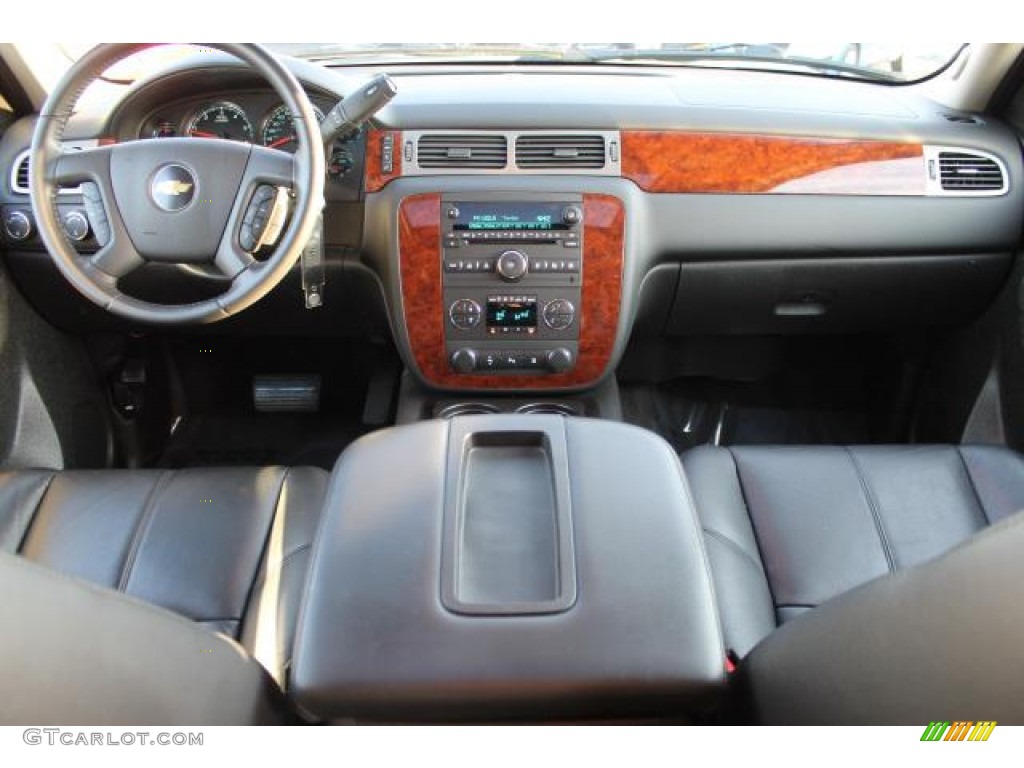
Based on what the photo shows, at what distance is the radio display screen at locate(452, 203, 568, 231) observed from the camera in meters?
1.87

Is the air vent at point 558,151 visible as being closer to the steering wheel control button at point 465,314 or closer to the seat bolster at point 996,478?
the steering wheel control button at point 465,314

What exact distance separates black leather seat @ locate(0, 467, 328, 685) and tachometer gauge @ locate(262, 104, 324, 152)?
2.60 ft

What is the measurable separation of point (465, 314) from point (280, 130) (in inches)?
24.9

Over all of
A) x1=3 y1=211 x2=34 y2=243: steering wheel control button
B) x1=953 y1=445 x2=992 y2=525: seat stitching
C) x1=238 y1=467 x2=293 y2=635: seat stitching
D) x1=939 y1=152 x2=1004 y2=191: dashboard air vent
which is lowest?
x1=238 y1=467 x2=293 y2=635: seat stitching

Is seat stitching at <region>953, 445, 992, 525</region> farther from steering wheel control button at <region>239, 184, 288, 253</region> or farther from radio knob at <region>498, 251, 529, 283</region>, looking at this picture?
steering wheel control button at <region>239, 184, 288, 253</region>

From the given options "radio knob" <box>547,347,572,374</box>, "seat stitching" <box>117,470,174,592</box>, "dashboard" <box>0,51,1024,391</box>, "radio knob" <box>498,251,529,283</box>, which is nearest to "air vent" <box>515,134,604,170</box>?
"dashboard" <box>0,51,1024,391</box>

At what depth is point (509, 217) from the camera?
188 centimetres

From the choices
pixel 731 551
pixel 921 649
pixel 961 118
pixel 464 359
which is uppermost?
pixel 961 118

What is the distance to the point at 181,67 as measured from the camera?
5.79 feet

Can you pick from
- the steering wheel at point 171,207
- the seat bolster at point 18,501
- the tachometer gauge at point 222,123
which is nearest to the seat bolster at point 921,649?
the steering wheel at point 171,207

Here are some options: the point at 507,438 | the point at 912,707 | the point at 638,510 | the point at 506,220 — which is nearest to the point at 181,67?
the point at 506,220

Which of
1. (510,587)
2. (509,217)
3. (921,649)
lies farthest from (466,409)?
(921,649)

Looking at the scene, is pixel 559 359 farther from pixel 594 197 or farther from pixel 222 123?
pixel 222 123

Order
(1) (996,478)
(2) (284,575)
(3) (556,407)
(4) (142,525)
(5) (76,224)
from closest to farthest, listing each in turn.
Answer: (2) (284,575) → (4) (142,525) → (1) (996,478) → (5) (76,224) → (3) (556,407)
